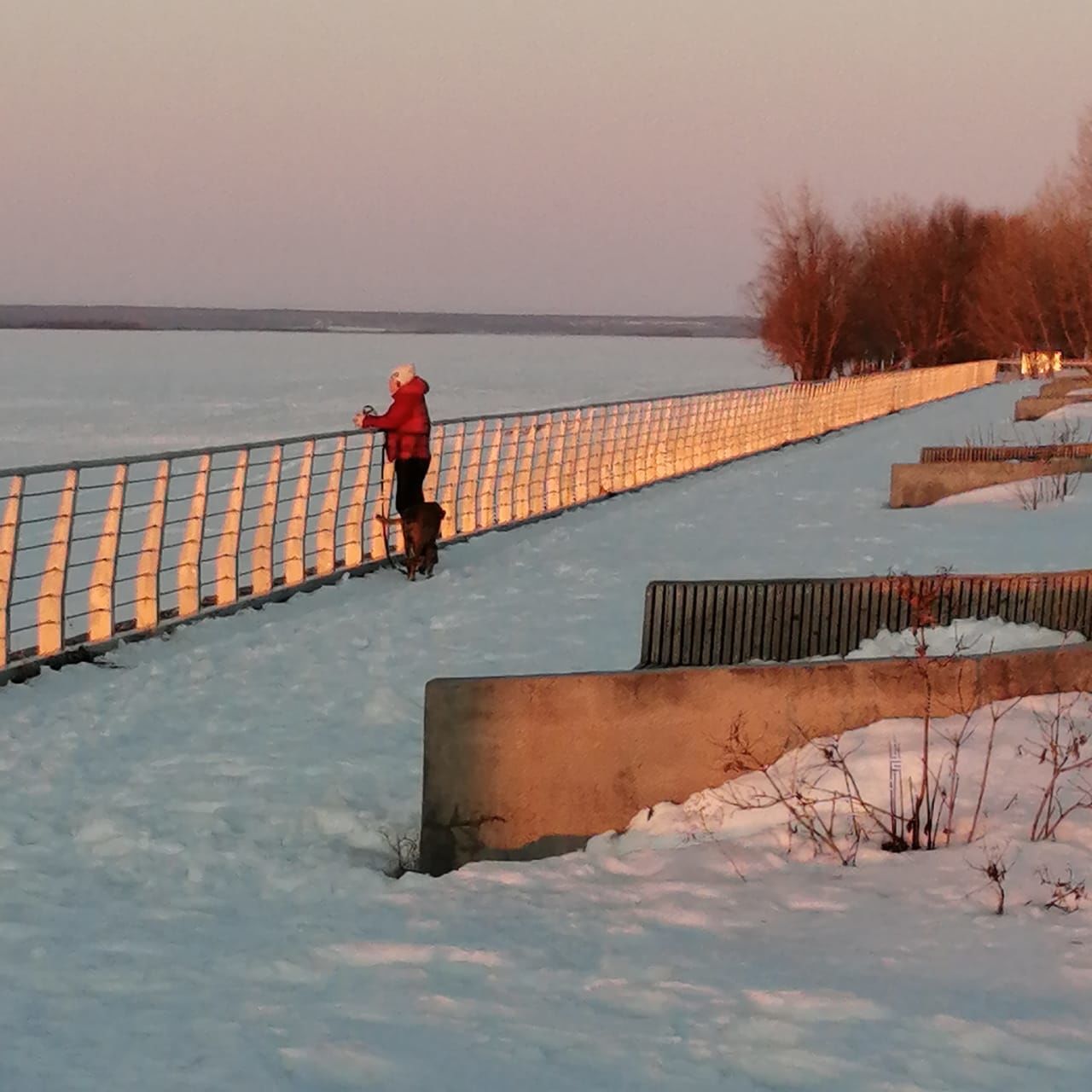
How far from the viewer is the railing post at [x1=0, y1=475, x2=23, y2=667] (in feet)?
32.5

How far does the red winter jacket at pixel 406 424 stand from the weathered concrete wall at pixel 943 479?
6.52 meters

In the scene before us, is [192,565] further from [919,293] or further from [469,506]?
[919,293]

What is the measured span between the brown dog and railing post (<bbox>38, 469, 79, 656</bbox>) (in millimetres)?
3836

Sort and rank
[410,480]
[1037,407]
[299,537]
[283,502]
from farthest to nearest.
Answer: [1037,407] → [283,502] → [410,480] → [299,537]

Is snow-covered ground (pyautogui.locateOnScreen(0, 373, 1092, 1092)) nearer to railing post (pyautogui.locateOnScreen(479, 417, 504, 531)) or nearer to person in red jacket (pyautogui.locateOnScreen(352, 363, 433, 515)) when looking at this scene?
person in red jacket (pyautogui.locateOnScreen(352, 363, 433, 515))

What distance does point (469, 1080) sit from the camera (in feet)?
13.6

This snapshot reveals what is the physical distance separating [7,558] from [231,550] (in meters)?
2.72

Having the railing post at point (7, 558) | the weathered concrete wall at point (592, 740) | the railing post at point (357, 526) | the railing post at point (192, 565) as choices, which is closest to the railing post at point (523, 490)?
the railing post at point (357, 526)

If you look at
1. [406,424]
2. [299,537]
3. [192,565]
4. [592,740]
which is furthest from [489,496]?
[592,740]

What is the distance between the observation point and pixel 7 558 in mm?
10086

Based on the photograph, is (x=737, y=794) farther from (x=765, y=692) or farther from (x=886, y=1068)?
(x=886, y=1068)

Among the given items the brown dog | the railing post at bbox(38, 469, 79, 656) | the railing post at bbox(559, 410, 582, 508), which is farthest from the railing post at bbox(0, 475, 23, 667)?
the railing post at bbox(559, 410, 582, 508)

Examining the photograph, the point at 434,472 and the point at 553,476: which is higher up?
the point at 434,472

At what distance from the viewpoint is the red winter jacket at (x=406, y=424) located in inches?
557
